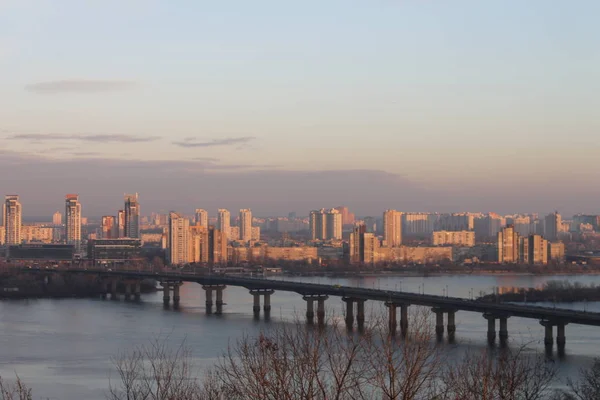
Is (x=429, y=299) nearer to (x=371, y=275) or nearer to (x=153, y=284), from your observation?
(x=153, y=284)

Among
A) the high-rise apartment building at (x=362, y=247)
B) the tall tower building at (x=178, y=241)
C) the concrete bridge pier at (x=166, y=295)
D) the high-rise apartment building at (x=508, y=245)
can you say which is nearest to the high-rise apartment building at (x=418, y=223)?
the high-rise apartment building at (x=362, y=247)

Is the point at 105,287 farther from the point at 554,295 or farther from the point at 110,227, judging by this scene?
the point at 110,227

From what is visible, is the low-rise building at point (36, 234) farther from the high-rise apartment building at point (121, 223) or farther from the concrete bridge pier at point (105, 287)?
the concrete bridge pier at point (105, 287)

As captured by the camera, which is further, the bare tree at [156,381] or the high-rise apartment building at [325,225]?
the high-rise apartment building at [325,225]

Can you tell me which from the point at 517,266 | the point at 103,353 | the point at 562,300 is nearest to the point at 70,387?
the point at 103,353

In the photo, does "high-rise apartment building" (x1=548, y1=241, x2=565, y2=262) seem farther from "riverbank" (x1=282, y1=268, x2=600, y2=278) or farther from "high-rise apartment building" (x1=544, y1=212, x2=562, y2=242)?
"high-rise apartment building" (x1=544, y1=212, x2=562, y2=242)

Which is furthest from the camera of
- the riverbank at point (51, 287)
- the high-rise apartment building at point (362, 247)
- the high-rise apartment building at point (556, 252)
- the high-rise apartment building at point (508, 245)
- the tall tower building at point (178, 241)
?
the high-rise apartment building at point (362, 247)

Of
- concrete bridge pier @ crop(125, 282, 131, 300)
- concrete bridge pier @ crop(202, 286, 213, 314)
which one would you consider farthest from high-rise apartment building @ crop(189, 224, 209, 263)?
concrete bridge pier @ crop(202, 286, 213, 314)
